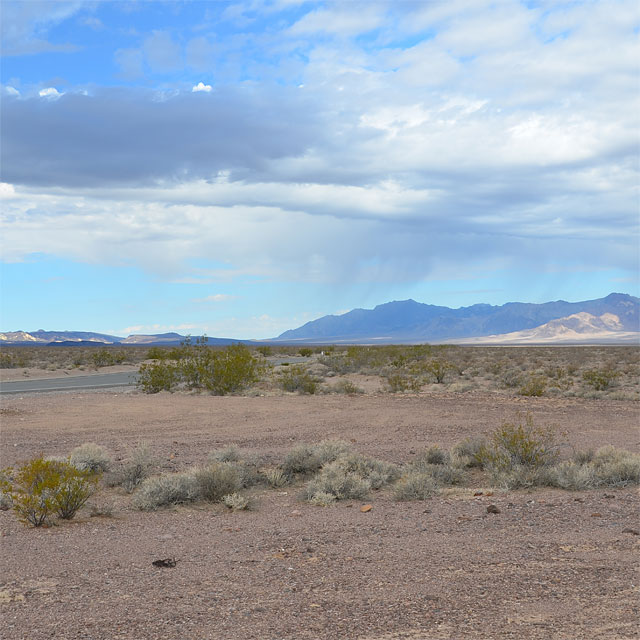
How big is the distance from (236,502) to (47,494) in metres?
2.72

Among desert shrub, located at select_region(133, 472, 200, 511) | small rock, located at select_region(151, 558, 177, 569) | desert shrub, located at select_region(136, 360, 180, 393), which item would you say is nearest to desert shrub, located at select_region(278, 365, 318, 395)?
desert shrub, located at select_region(136, 360, 180, 393)

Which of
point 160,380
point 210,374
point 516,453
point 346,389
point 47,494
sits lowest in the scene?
point 516,453

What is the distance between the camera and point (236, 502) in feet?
34.1

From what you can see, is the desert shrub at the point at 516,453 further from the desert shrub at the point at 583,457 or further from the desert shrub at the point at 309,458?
the desert shrub at the point at 309,458

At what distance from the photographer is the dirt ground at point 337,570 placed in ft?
18.7

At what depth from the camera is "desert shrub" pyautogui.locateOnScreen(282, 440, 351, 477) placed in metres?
13.1

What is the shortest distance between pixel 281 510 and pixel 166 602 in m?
4.21

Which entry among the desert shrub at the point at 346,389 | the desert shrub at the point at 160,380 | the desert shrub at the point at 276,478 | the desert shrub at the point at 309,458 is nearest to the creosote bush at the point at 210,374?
the desert shrub at the point at 160,380

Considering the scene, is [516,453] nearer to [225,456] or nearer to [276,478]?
[276,478]

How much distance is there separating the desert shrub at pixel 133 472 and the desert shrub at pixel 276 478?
87.1 inches

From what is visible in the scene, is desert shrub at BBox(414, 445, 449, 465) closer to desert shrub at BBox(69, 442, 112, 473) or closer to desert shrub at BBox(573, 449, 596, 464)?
desert shrub at BBox(573, 449, 596, 464)

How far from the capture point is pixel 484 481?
12383mm

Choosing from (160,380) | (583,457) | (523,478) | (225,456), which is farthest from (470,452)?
(160,380)

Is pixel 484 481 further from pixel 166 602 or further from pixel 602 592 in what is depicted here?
pixel 166 602
